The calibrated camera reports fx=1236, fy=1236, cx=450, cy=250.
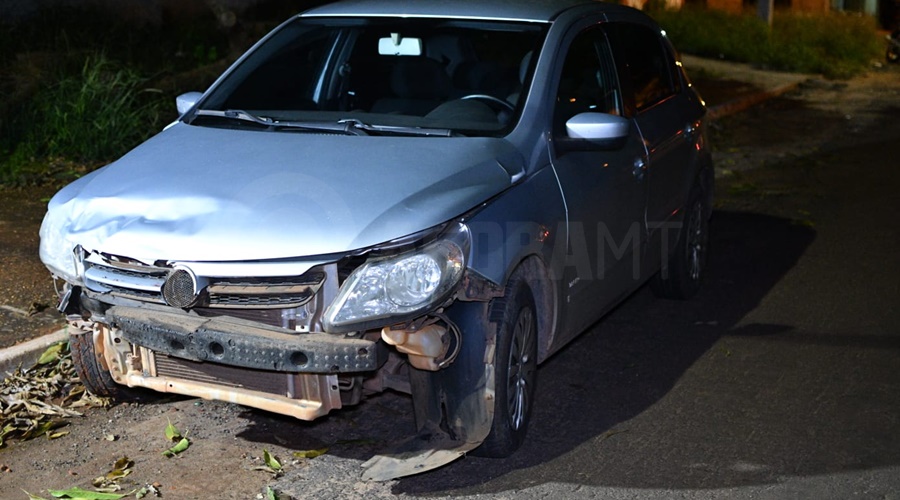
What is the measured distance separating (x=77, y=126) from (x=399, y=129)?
17.5 feet

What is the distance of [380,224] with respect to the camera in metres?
4.39

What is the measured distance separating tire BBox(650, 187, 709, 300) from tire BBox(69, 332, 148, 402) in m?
3.13

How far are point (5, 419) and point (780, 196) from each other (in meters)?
6.88

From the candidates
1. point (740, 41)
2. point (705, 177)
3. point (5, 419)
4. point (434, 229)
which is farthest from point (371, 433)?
point (740, 41)

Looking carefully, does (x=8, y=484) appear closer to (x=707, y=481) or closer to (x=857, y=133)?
(x=707, y=481)

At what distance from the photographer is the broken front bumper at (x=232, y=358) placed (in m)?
4.34

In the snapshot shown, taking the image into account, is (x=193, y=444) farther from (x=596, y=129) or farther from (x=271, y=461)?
(x=596, y=129)

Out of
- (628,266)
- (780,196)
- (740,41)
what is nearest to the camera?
(628,266)

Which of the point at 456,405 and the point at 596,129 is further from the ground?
the point at 596,129

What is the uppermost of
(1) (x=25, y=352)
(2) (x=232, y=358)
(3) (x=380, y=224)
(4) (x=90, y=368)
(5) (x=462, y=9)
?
(5) (x=462, y=9)

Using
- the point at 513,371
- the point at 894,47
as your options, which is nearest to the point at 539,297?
the point at 513,371

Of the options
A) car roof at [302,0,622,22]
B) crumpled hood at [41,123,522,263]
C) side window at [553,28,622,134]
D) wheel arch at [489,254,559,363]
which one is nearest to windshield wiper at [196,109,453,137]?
crumpled hood at [41,123,522,263]

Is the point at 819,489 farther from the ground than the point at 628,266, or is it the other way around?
the point at 628,266

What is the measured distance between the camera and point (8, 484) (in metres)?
4.77
